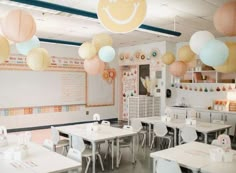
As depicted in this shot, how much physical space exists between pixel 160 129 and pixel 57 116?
4.35 meters

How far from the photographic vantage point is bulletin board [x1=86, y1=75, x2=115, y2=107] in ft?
30.4

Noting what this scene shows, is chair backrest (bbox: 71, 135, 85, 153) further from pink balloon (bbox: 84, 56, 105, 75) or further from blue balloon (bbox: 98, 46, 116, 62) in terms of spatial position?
blue balloon (bbox: 98, 46, 116, 62)

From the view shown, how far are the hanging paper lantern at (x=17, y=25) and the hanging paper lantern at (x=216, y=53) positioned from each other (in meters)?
2.36

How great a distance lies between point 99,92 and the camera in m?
9.57

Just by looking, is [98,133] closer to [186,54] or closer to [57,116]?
[186,54]

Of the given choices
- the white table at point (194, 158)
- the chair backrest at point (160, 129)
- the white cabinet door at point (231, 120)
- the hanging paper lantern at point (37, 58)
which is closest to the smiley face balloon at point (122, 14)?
the white table at point (194, 158)

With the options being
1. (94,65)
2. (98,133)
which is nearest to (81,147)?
(98,133)

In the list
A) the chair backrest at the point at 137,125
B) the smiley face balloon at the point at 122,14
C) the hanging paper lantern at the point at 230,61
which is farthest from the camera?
the chair backrest at the point at 137,125

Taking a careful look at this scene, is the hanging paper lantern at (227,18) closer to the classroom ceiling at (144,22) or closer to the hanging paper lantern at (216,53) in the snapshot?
the hanging paper lantern at (216,53)

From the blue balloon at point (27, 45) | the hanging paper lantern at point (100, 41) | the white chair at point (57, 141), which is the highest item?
the hanging paper lantern at point (100, 41)

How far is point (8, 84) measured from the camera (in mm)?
7406

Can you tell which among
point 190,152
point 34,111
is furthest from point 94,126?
point 34,111

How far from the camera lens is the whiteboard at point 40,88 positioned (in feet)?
24.3

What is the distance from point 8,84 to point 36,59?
3964mm
